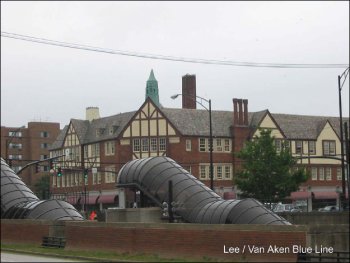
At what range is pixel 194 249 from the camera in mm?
23594

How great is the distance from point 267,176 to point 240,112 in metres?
27.4

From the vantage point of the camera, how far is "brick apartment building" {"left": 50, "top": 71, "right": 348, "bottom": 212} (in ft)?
270

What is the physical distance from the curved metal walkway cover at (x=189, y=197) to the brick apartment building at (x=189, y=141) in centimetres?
3762

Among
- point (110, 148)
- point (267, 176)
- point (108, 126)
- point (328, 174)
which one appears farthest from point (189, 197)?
point (328, 174)

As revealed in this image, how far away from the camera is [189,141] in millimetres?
82625

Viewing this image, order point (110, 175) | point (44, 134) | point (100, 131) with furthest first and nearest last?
point (44, 134) → point (100, 131) → point (110, 175)

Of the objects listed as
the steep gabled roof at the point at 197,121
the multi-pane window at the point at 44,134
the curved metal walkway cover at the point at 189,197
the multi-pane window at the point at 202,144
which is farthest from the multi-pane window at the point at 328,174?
the multi-pane window at the point at 44,134

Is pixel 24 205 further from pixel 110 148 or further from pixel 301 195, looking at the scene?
pixel 301 195

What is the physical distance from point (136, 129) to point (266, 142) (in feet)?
83.0

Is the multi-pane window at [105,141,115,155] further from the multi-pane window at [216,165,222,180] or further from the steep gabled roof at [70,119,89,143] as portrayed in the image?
the multi-pane window at [216,165,222,180]

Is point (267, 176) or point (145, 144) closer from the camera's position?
point (267, 176)

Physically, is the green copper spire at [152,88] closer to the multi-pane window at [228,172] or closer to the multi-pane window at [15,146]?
the multi-pane window at [228,172]

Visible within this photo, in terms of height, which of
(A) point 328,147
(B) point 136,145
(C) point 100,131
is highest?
(C) point 100,131

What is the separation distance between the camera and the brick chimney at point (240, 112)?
86.2 m
